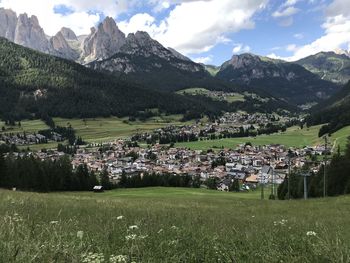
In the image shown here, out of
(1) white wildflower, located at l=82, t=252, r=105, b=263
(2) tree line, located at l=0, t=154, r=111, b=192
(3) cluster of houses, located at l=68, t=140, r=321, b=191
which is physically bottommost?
(3) cluster of houses, located at l=68, t=140, r=321, b=191

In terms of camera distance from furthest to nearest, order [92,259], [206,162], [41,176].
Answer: [206,162] < [41,176] < [92,259]

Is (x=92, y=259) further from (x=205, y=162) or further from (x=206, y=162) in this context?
(x=206, y=162)

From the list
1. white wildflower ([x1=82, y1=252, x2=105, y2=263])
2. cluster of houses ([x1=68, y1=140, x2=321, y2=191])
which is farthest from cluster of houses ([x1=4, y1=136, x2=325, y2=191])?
white wildflower ([x1=82, y1=252, x2=105, y2=263])

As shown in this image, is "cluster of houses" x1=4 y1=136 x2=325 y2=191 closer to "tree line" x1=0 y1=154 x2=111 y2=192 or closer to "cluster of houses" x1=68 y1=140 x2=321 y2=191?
"cluster of houses" x1=68 y1=140 x2=321 y2=191

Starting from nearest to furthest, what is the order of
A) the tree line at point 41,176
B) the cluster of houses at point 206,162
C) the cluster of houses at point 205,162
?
the tree line at point 41,176, the cluster of houses at point 205,162, the cluster of houses at point 206,162

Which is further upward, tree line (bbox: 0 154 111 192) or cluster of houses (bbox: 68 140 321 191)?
tree line (bbox: 0 154 111 192)

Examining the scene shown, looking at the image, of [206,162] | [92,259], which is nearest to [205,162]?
[206,162]

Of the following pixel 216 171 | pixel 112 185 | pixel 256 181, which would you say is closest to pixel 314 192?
pixel 112 185

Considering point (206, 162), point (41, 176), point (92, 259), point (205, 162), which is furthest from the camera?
point (206, 162)

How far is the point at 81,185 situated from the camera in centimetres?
8362

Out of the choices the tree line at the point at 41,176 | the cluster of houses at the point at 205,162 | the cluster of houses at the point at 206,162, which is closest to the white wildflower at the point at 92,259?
the tree line at the point at 41,176

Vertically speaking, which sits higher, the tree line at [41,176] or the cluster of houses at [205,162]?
the tree line at [41,176]

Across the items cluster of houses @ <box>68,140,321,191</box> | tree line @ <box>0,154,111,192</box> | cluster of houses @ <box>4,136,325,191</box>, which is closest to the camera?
tree line @ <box>0,154,111,192</box>

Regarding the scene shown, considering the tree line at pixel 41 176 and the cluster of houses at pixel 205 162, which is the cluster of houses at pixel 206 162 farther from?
the tree line at pixel 41 176
